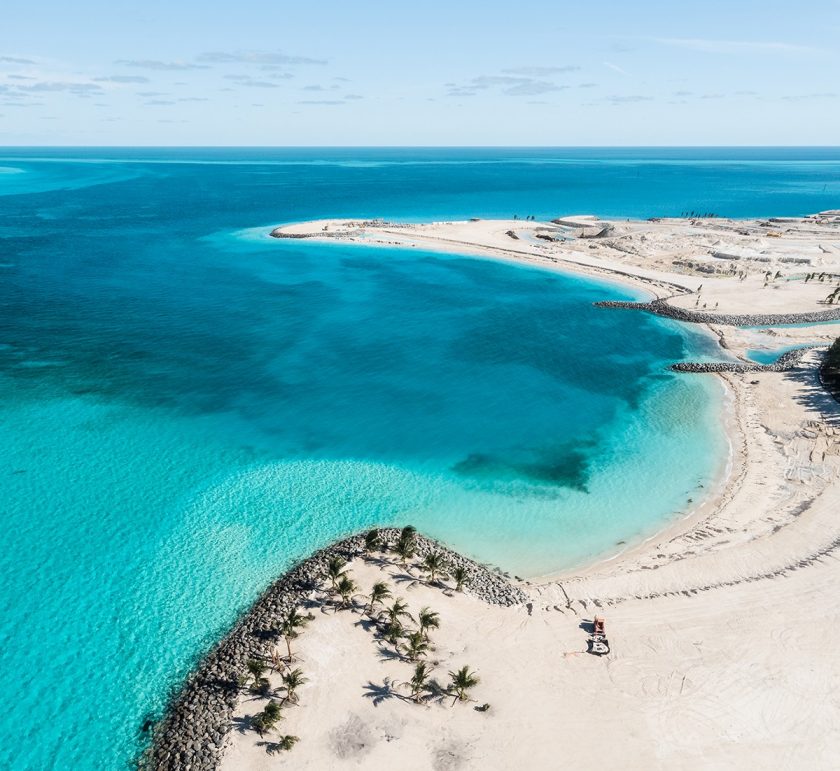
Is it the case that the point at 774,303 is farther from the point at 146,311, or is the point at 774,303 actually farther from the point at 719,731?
the point at 146,311

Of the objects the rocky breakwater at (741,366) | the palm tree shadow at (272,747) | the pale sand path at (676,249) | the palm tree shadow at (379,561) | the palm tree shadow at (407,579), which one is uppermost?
the pale sand path at (676,249)

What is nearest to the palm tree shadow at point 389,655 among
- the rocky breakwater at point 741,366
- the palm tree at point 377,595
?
the palm tree at point 377,595

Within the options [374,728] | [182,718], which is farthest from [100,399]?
[374,728]

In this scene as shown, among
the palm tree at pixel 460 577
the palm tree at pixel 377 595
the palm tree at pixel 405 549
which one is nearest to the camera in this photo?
the palm tree at pixel 377 595

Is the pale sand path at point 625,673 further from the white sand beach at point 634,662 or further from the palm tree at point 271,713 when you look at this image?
the palm tree at point 271,713

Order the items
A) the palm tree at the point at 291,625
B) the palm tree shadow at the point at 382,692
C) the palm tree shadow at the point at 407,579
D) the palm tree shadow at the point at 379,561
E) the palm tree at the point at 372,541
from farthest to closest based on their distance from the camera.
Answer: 1. the palm tree at the point at 372,541
2. the palm tree shadow at the point at 379,561
3. the palm tree shadow at the point at 407,579
4. the palm tree at the point at 291,625
5. the palm tree shadow at the point at 382,692
